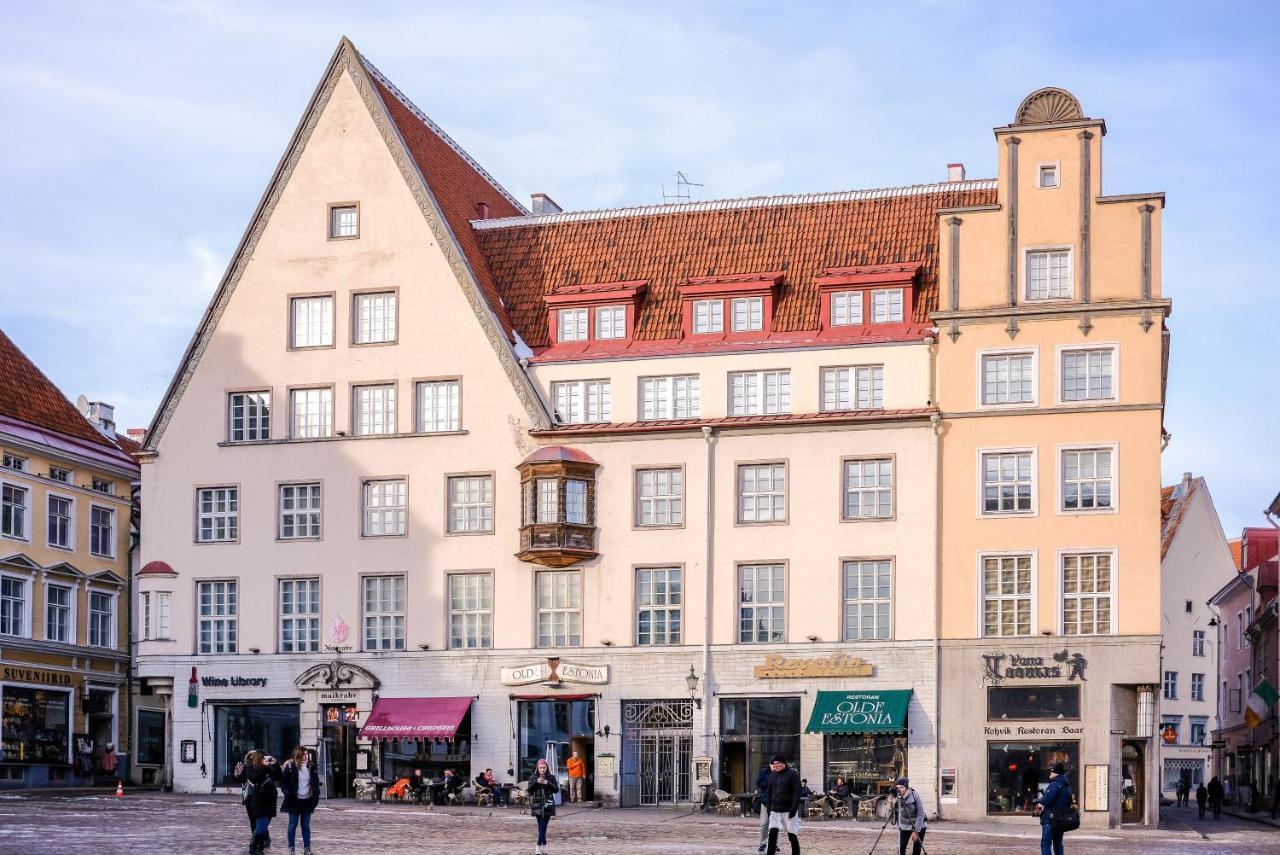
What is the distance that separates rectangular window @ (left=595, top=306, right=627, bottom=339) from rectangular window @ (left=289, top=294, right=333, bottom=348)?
30.3ft

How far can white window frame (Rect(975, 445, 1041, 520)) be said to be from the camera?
5997 cm

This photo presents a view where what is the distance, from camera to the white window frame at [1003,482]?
59969mm

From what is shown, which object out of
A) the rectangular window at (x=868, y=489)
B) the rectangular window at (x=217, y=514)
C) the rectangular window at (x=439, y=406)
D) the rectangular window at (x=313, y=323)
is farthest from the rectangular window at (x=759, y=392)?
the rectangular window at (x=217, y=514)

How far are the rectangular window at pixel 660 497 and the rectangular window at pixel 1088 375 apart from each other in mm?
12499

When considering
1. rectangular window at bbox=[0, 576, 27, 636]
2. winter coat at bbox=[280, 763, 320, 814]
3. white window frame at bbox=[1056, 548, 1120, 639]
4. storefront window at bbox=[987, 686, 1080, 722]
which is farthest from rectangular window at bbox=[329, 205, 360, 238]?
winter coat at bbox=[280, 763, 320, 814]

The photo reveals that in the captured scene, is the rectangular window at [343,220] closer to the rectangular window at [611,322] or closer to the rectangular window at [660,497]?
the rectangular window at [611,322]

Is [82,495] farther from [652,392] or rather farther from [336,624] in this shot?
[652,392]

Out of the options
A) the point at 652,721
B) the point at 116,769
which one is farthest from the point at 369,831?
the point at 116,769

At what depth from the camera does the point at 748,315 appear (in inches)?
2527

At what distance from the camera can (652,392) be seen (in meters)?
64.3

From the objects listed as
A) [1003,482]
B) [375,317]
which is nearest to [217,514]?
[375,317]

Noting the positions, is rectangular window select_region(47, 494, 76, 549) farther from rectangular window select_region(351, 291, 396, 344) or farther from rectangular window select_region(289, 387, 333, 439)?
rectangular window select_region(351, 291, 396, 344)

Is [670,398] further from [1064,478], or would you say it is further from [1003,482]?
[1064,478]

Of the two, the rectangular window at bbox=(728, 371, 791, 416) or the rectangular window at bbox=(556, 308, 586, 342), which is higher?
the rectangular window at bbox=(556, 308, 586, 342)
